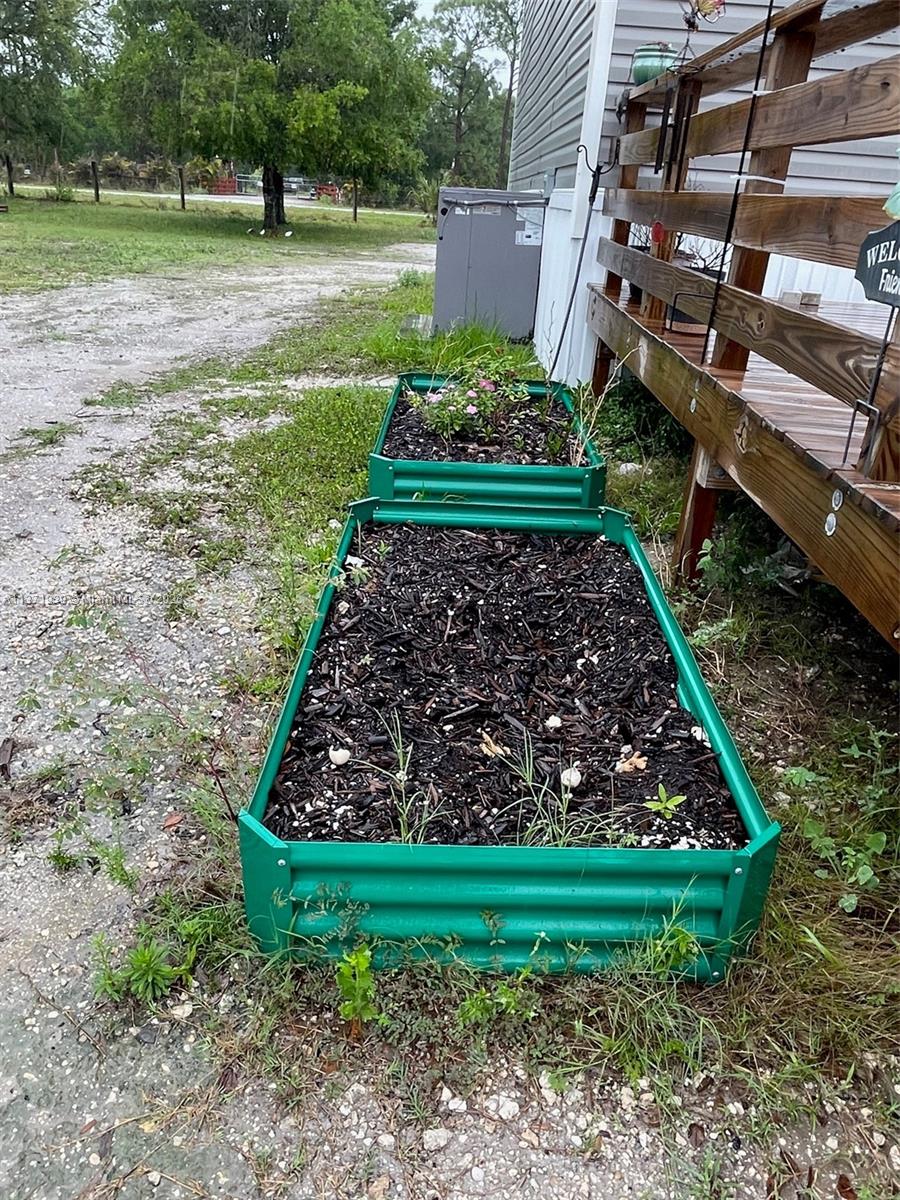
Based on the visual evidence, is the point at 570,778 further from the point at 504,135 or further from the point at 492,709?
the point at 504,135

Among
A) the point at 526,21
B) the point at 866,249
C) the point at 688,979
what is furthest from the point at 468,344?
the point at 526,21

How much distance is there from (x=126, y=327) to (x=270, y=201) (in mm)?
15611

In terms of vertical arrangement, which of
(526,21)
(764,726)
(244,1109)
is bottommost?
(244,1109)

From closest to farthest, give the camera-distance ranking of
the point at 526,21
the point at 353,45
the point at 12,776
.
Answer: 1. the point at 12,776
2. the point at 526,21
3. the point at 353,45

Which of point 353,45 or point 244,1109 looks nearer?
point 244,1109

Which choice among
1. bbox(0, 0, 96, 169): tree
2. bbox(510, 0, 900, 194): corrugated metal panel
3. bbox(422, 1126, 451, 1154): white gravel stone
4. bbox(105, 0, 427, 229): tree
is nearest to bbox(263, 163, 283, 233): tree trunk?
bbox(105, 0, 427, 229): tree

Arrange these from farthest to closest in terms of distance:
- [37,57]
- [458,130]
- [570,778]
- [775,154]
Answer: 1. [458,130]
2. [37,57]
3. [775,154]
4. [570,778]

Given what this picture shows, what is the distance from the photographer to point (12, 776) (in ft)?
7.59

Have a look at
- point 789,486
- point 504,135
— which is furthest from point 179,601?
point 504,135

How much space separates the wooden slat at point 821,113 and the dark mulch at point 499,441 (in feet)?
4.48

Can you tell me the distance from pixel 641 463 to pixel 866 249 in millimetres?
2965

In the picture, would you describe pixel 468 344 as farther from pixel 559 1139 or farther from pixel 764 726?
pixel 559 1139

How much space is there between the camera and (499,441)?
420cm

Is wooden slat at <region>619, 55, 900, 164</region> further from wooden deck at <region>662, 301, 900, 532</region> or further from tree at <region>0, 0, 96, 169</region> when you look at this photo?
tree at <region>0, 0, 96, 169</region>
